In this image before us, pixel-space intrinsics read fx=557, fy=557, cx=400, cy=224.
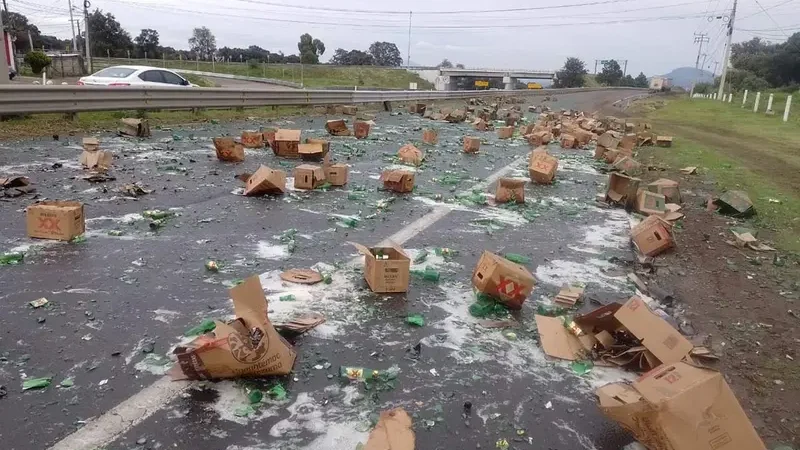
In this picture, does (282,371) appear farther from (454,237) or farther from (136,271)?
(454,237)

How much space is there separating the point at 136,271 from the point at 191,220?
5.17 ft

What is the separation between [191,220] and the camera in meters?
5.91

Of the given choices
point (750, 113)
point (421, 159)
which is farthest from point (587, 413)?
point (750, 113)

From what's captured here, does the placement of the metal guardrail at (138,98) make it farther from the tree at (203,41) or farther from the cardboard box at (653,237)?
the tree at (203,41)

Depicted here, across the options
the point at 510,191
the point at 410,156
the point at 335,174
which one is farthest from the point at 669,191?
the point at 335,174

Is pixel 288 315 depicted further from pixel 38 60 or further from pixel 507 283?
pixel 38 60

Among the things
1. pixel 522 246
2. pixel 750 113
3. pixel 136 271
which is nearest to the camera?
pixel 136 271

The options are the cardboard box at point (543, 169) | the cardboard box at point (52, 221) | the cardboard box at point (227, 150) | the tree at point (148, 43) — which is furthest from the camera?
the tree at point (148, 43)

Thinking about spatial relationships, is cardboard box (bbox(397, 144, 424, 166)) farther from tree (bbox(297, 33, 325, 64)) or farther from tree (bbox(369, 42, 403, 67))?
tree (bbox(369, 42, 403, 67))

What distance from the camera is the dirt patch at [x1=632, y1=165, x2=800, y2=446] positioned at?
3195 millimetres

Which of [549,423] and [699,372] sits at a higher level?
[699,372]

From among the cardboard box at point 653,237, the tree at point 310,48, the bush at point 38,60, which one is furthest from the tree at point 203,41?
the cardboard box at point 653,237

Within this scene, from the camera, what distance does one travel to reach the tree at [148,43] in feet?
250

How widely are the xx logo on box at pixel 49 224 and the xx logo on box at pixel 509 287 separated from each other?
3.89 metres
